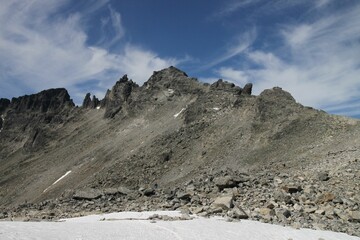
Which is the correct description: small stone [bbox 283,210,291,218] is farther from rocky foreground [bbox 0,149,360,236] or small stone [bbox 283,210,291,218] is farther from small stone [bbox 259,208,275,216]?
small stone [bbox 259,208,275,216]

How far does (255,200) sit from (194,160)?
143 feet

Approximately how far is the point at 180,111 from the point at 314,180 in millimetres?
75866

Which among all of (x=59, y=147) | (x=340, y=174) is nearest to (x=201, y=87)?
(x=59, y=147)

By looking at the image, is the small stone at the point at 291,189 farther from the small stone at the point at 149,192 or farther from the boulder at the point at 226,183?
the small stone at the point at 149,192

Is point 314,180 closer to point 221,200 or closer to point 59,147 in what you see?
point 221,200

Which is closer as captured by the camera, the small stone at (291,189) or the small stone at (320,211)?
the small stone at (320,211)

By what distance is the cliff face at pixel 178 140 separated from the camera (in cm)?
5622

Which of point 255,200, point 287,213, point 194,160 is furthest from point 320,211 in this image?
point 194,160

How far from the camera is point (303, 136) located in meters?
56.5

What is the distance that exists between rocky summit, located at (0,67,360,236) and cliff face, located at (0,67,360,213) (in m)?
0.29

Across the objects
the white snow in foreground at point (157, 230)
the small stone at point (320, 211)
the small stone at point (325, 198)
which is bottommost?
the white snow in foreground at point (157, 230)

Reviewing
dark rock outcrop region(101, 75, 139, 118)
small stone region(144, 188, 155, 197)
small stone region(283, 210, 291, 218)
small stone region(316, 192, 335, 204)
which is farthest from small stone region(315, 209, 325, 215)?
dark rock outcrop region(101, 75, 139, 118)

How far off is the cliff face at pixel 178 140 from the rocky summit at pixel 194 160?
0.29 m

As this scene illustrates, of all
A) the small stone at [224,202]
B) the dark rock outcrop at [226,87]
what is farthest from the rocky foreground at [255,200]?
the dark rock outcrop at [226,87]
